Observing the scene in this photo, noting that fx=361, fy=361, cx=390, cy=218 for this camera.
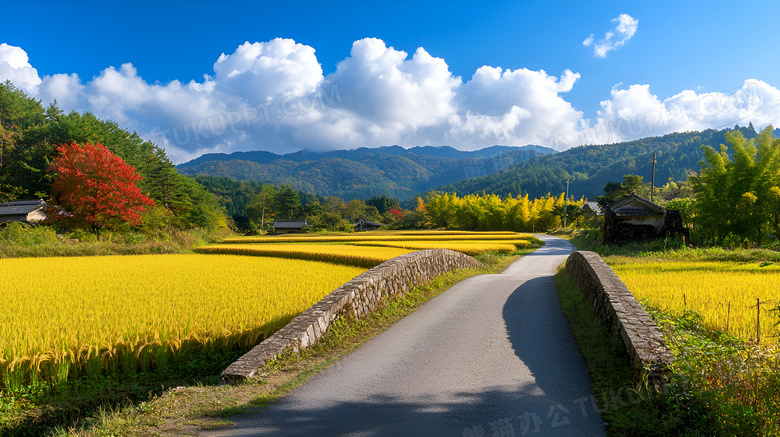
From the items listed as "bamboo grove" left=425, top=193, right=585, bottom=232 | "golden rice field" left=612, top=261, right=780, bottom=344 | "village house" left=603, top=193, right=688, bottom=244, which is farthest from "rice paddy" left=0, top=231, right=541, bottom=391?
"bamboo grove" left=425, top=193, right=585, bottom=232

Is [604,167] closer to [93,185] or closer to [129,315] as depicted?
[93,185]

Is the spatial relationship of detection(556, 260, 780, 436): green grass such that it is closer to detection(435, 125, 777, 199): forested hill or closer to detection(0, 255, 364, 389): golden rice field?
detection(0, 255, 364, 389): golden rice field

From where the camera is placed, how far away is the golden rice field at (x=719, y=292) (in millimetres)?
4677

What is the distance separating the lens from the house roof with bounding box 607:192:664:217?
67.2ft

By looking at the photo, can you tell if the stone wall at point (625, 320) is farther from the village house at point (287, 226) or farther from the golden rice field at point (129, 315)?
the village house at point (287, 226)

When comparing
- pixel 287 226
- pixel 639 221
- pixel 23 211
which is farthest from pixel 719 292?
pixel 287 226

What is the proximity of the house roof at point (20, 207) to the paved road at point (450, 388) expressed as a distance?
3053 cm

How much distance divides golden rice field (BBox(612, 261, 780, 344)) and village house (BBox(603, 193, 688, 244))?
1110cm

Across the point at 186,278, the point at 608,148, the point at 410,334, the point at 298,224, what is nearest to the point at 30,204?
the point at 186,278

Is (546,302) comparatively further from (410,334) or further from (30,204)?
(30,204)

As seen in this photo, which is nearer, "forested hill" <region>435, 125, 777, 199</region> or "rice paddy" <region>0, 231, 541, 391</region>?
"rice paddy" <region>0, 231, 541, 391</region>

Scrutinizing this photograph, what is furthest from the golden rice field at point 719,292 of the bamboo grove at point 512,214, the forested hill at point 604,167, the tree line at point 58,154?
the forested hill at point 604,167

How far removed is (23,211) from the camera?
24219 millimetres

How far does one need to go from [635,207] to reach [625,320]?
811 inches
